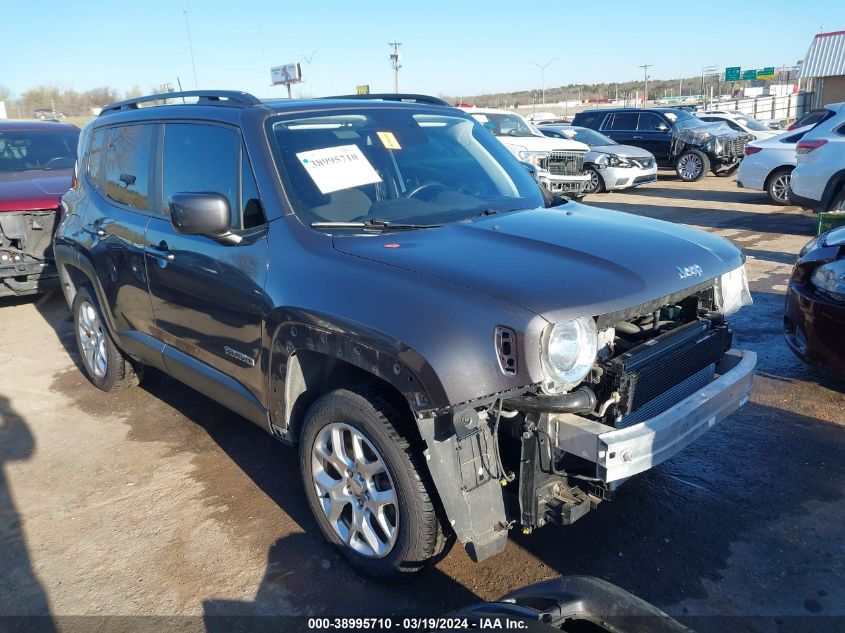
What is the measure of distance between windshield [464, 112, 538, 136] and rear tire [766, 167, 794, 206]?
492 cm

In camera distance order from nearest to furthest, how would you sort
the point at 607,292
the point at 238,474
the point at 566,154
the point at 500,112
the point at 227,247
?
the point at 607,292 → the point at 227,247 → the point at 238,474 → the point at 566,154 → the point at 500,112

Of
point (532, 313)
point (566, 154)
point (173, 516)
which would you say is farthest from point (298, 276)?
point (566, 154)

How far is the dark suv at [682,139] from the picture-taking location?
16703 millimetres

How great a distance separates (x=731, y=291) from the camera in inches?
128

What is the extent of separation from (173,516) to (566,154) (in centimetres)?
1211

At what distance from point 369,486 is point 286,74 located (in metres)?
49.2

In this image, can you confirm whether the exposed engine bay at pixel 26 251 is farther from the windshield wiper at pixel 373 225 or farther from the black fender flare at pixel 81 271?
the windshield wiper at pixel 373 225

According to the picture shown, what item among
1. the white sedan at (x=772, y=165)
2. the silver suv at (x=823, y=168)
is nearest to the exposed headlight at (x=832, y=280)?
the silver suv at (x=823, y=168)

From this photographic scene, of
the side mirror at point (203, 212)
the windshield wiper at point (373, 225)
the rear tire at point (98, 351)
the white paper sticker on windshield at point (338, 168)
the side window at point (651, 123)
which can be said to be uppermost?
the white paper sticker on windshield at point (338, 168)

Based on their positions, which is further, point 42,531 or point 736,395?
point 42,531

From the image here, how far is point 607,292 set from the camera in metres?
2.51

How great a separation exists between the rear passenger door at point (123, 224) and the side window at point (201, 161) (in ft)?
0.75

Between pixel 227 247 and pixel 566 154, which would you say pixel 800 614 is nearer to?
pixel 227 247

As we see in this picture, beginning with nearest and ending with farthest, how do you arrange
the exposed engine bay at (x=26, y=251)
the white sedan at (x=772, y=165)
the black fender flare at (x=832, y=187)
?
1. the exposed engine bay at (x=26, y=251)
2. the black fender flare at (x=832, y=187)
3. the white sedan at (x=772, y=165)
